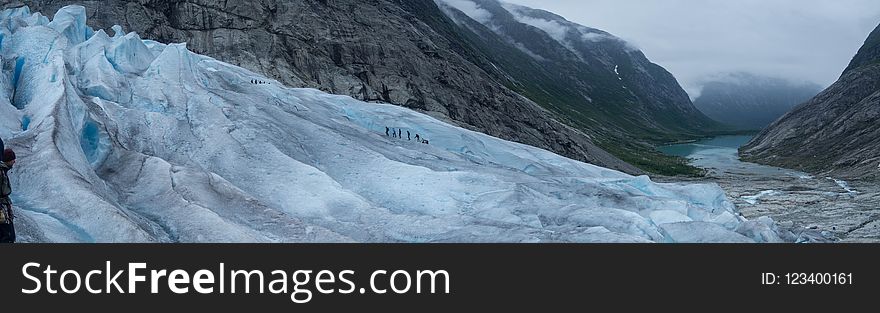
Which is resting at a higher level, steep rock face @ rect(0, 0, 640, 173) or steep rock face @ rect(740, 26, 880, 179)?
steep rock face @ rect(0, 0, 640, 173)

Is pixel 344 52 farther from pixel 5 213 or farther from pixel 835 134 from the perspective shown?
pixel 835 134

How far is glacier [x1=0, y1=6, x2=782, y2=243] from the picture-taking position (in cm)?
1299

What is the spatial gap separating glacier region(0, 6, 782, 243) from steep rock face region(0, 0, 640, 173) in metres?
31.4

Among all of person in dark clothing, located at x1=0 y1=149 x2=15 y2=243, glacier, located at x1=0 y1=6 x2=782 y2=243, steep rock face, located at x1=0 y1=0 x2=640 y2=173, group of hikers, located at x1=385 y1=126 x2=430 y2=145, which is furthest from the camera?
steep rock face, located at x1=0 y1=0 x2=640 y2=173

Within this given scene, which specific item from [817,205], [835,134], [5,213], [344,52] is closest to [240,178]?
[5,213]

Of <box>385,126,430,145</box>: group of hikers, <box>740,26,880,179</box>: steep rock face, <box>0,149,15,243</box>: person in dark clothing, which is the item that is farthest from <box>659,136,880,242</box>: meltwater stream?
<box>0,149,15,243</box>: person in dark clothing

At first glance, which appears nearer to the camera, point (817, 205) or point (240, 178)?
point (240, 178)

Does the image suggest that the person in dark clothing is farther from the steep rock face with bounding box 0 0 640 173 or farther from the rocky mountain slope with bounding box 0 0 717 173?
the steep rock face with bounding box 0 0 640 173

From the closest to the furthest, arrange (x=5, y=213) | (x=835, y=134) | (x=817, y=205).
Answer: (x=5, y=213) < (x=817, y=205) < (x=835, y=134)

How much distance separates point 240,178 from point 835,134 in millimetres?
90120

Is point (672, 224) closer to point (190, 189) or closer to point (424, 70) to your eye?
point (190, 189)

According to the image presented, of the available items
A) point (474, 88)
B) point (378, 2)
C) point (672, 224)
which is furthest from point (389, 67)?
point (672, 224)

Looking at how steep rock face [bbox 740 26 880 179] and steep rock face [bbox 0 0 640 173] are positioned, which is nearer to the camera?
steep rock face [bbox 0 0 640 173]

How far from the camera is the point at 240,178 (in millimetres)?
16688
